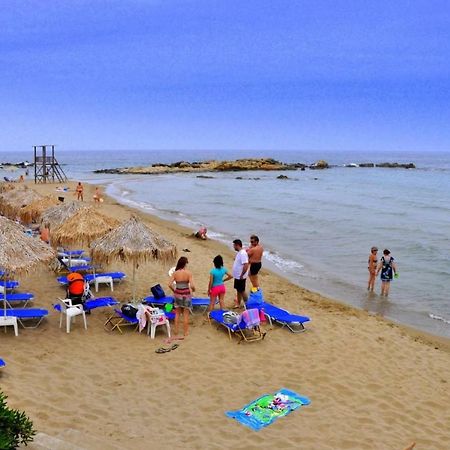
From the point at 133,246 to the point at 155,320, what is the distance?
59.9 inches

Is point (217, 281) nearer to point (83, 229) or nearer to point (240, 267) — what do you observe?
→ point (240, 267)

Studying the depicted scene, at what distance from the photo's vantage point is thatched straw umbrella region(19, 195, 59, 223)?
1650cm

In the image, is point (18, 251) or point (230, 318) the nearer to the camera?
point (18, 251)

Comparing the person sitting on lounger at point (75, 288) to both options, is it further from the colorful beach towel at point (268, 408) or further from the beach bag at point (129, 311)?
the colorful beach towel at point (268, 408)

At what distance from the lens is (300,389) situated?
7.15 meters

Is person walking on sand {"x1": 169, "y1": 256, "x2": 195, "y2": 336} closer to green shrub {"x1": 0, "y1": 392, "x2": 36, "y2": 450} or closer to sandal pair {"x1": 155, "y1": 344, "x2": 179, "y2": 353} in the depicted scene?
sandal pair {"x1": 155, "y1": 344, "x2": 179, "y2": 353}

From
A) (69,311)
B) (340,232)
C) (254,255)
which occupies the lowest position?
(340,232)

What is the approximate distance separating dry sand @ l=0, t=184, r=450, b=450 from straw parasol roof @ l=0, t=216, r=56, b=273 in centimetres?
130

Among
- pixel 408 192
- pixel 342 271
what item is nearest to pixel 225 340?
pixel 342 271

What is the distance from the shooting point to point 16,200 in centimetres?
1823

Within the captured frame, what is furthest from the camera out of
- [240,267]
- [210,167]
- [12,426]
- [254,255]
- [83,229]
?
[210,167]

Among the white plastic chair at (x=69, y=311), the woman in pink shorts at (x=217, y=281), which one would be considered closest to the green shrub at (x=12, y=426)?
the white plastic chair at (x=69, y=311)

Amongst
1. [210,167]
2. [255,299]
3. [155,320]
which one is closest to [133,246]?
[155,320]

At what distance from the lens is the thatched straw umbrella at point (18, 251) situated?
8227mm
